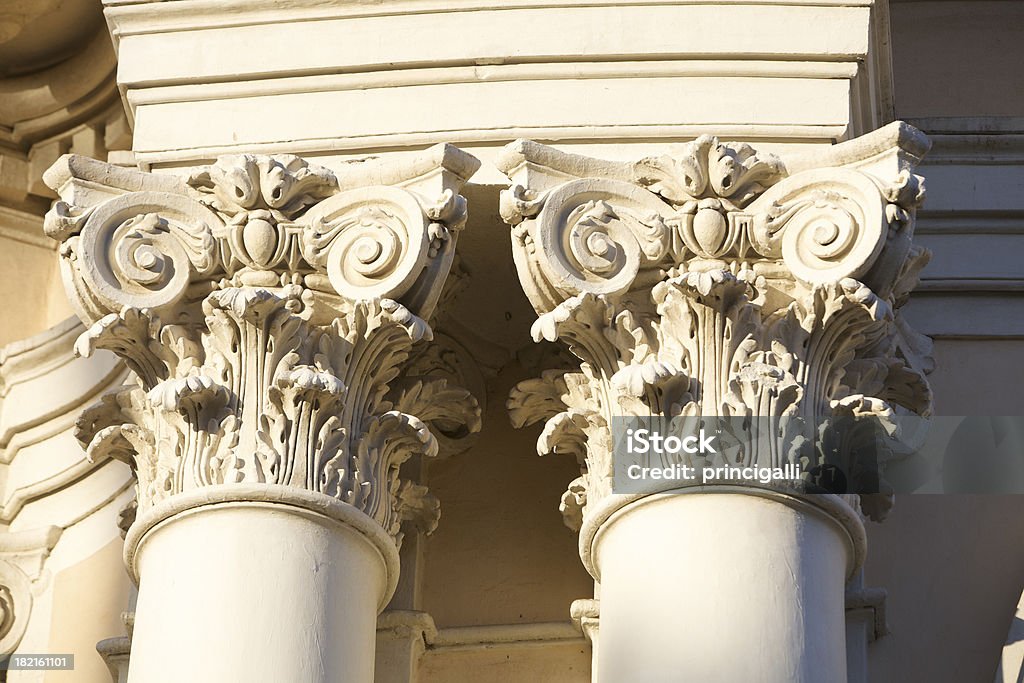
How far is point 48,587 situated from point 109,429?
2739mm

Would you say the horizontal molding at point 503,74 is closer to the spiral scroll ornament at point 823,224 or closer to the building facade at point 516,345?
the building facade at point 516,345

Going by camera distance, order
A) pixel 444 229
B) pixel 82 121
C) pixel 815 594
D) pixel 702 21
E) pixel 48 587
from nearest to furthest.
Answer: pixel 815 594 < pixel 444 229 < pixel 702 21 < pixel 48 587 < pixel 82 121

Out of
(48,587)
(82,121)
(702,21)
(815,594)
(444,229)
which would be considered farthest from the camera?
(82,121)

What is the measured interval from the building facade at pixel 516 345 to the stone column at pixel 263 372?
0.05 feet

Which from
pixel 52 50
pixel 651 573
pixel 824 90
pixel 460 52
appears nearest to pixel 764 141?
pixel 824 90

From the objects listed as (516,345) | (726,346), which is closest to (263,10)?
(516,345)

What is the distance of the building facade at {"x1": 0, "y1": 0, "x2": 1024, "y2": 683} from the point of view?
883 centimetres

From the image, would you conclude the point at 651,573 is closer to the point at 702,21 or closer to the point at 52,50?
the point at 702,21

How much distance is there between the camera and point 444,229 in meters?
9.27

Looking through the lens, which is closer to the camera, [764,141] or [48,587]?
[764,141]

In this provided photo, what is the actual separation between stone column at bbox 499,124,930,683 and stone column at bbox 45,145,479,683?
0.60m
